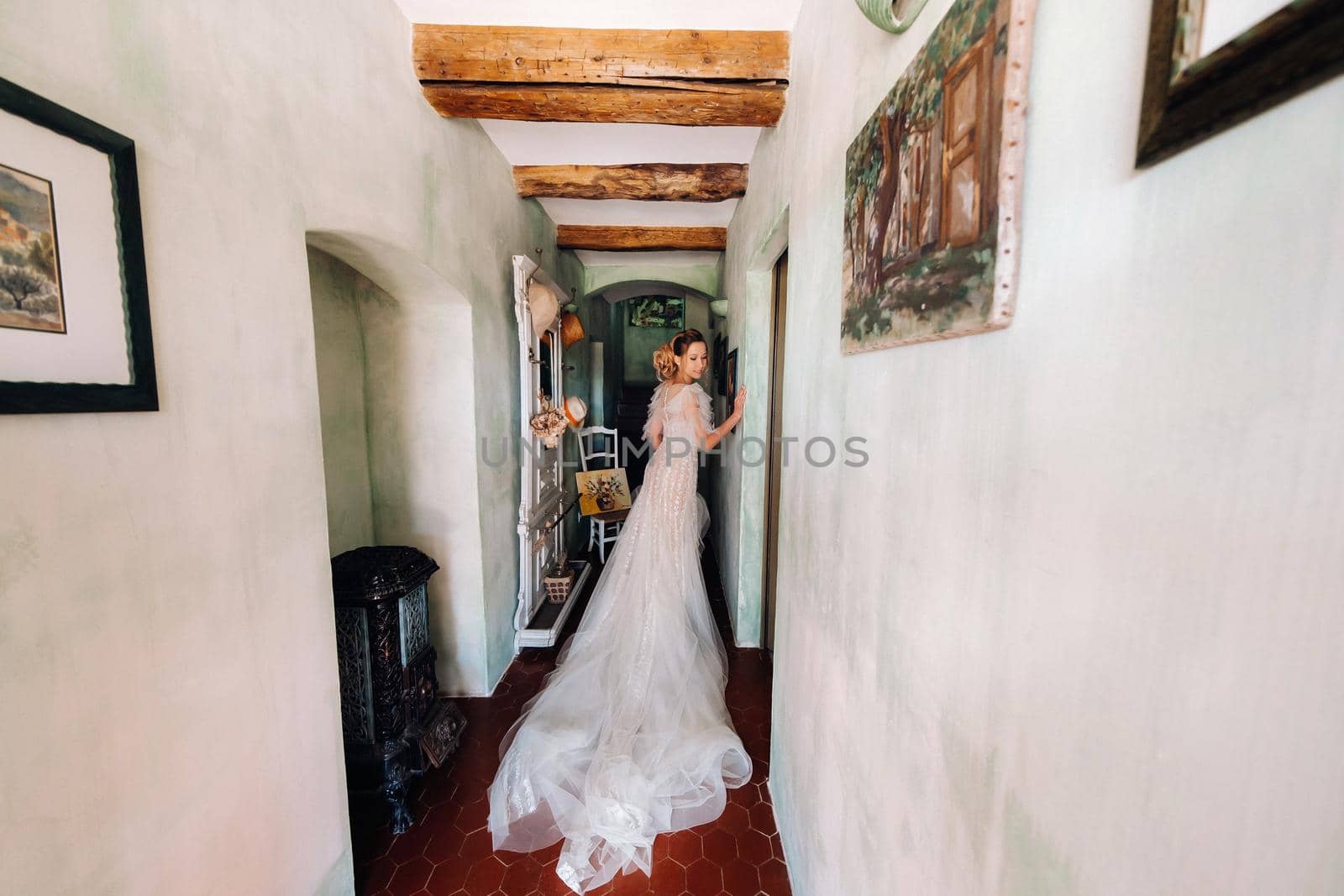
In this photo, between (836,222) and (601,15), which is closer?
(836,222)

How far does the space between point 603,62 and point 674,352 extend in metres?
1.34

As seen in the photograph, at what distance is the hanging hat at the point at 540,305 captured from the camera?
9.04 ft

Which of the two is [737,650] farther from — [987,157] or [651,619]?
[987,157]

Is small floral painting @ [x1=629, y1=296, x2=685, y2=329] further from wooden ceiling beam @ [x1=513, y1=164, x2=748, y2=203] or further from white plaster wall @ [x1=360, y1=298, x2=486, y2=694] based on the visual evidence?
white plaster wall @ [x1=360, y1=298, x2=486, y2=694]

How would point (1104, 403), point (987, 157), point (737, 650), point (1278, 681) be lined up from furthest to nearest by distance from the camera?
point (737, 650), point (987, 157), point (1104, 403), point (1278, 681)

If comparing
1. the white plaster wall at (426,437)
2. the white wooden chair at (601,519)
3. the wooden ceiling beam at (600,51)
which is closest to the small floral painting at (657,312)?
the white wooden chair at (601,519)

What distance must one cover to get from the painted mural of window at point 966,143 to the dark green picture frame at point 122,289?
4.45ft

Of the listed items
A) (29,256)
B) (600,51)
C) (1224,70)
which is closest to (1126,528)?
(1224,70)

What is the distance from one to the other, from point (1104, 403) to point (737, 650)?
2.83 meters

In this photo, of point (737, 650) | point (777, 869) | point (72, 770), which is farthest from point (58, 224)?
point (737, 650)

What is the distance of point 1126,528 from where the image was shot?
16.8 inches

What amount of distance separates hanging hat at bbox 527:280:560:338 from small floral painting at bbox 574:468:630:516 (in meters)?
1.71

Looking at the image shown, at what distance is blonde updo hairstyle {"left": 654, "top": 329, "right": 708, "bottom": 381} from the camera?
8.92 feet

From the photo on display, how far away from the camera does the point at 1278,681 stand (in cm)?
32
